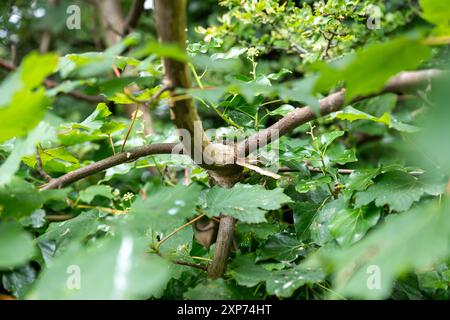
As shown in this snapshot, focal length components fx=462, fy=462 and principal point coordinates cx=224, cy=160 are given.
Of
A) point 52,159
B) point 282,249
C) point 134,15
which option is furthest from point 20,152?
point 134,15

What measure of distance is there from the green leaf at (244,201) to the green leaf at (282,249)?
0.08 metres

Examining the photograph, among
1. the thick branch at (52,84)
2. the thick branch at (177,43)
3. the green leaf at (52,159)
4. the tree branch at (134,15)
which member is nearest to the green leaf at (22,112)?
the thick branch at (177,43)

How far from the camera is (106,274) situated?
0.35m

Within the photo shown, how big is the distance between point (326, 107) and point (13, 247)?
344mm

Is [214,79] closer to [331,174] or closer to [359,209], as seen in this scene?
[331,174]

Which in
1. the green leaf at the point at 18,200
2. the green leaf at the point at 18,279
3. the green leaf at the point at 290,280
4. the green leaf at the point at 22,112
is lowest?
the green leaf at the point at 18,279

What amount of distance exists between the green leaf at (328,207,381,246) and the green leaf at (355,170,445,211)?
0.05 feet

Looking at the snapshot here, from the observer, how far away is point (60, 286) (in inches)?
14.9

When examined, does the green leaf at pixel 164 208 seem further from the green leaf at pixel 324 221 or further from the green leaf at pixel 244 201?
the green leaf at pixel 324 221

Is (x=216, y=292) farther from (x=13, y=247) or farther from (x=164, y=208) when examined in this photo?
(x=13, y=247)

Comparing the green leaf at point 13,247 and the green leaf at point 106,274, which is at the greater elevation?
the green leaf at point 13,247

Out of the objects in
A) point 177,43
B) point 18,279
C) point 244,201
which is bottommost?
point 18,279

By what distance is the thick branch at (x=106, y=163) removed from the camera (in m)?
0.60
